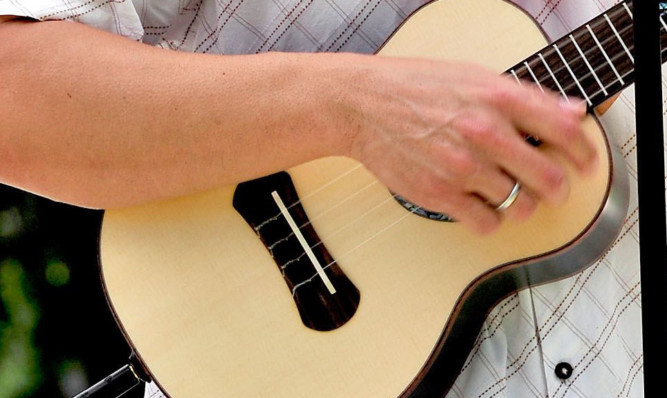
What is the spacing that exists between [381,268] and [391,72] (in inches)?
8.0

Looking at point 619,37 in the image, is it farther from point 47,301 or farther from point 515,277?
point 47,301

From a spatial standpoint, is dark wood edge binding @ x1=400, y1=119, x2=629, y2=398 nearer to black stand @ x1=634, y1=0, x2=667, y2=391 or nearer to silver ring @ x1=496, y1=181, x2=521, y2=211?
silver ring @ x1=496, y1=181, x2=521, y2=211

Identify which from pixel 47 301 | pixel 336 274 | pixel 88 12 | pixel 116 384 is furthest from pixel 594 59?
pixel 47 301

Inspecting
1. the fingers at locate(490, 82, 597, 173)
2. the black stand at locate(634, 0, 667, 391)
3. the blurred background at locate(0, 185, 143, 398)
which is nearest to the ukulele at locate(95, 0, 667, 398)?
the fingers at locate(490, 82, 597, 173)

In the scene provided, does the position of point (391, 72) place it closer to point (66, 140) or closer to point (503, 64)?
point (503, 64)

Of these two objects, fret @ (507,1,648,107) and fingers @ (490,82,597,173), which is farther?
fret @ (507,1,648,107)

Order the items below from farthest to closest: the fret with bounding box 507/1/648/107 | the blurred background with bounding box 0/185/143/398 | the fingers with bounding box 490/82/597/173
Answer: the blurred background with bounding box 0/185/143/398 → the fret with bounding box 507/1/648/107 → the fingers with bounding box 490/82/597/173

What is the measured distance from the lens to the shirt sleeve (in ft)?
2.10

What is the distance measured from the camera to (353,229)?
772mm

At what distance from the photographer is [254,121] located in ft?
2.21

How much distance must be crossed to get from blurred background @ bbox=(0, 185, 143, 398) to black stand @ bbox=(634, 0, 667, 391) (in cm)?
96

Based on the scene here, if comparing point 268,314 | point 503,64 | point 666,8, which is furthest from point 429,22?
point 268,314

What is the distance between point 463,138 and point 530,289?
0.77 feet

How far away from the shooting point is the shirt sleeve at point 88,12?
2.10ft
